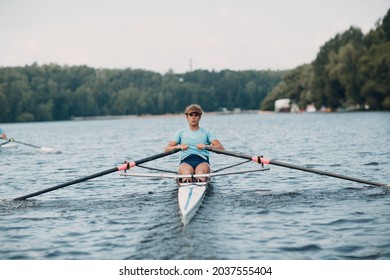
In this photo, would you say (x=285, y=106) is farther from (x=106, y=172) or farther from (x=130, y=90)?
(x=106, y=172)

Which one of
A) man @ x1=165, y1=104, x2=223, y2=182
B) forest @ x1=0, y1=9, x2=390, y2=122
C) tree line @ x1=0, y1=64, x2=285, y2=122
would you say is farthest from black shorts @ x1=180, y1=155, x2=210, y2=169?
tree line @ x1=0, y1=64, x2=285, y2=122

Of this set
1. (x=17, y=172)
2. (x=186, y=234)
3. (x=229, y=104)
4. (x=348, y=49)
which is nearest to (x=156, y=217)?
(x=186, y=234)

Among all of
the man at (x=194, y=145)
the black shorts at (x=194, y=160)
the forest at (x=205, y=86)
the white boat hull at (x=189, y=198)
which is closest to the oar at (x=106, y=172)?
the man at (x=194, y=145)

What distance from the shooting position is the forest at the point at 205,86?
75.4 meters

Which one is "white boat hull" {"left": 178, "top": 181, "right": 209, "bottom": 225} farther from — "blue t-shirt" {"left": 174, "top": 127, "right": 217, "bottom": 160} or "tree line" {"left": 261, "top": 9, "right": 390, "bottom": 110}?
"tree line" {"left": 261, "top": 9, "right": 390, "bottom": 110}

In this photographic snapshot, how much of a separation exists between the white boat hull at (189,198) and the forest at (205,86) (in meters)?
59.4

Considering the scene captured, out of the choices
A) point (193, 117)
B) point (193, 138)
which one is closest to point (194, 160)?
point (193, 138)

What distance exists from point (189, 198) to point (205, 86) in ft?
544

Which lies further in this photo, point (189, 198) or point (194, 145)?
point (194, 145)

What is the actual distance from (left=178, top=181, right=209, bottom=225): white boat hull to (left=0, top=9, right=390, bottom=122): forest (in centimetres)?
5943

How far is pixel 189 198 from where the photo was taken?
1073cm
